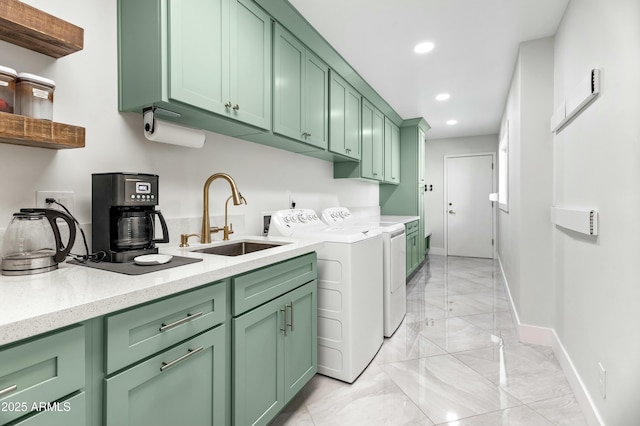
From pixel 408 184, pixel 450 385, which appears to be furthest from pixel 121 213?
pixel 408 184

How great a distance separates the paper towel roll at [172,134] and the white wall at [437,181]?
18.7 feet

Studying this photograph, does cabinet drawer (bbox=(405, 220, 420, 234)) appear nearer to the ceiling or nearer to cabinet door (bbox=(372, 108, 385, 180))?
cabinet door (bbox=(372, 108, 385, 180))

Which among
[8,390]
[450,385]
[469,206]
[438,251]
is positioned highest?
[469,206]

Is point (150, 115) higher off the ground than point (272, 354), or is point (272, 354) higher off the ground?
point (150, 115)

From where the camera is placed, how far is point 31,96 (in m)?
1.09

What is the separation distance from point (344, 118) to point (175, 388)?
262cm

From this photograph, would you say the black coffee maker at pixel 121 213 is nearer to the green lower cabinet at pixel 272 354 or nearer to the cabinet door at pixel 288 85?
the green lower cabinet at pixel 272 354

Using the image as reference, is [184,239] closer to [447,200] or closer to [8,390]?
[8,390]

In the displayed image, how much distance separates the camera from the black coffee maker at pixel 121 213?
1.24 metres

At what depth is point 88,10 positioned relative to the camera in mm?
1378

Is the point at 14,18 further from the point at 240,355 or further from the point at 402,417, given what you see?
the point at 402,417

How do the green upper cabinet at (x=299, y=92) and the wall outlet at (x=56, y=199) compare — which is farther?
the green upper cabinet at (x=299, y=92)

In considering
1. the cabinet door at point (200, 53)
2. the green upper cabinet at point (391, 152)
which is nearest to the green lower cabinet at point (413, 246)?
Result: the green upper cabinet at point (391, 152)

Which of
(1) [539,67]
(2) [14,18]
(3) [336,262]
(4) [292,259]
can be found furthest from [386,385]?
(1) [539,67]
